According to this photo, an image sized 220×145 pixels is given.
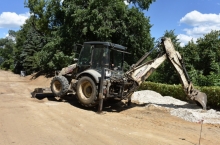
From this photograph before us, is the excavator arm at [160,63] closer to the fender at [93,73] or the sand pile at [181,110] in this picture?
the sand pile at [181,110]

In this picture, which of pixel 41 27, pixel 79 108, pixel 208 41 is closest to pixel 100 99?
pixel 79 108

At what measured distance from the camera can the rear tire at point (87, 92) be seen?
908 cm

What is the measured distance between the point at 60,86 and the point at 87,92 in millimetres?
1591

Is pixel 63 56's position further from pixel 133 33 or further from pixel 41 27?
pixel 41 27

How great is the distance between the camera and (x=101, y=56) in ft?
31.3

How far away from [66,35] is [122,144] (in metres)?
17.7

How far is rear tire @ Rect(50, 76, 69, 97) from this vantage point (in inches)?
406

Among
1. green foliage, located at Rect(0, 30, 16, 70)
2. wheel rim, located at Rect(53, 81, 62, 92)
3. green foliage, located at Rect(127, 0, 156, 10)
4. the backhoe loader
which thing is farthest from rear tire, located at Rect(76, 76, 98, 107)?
green foliage, located at Rect(0, 30, 16, 70)

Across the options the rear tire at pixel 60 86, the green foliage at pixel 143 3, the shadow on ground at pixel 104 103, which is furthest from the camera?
the green foliage at pixel 143 3

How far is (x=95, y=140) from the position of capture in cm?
556

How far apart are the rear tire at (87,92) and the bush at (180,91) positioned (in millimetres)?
5528

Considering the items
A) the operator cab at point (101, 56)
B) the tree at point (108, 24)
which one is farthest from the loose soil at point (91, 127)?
the tree at point (108, 24)

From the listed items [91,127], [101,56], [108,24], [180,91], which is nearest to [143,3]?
[108,24]

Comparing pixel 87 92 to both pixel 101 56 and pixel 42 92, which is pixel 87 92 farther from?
pixel 42 92
